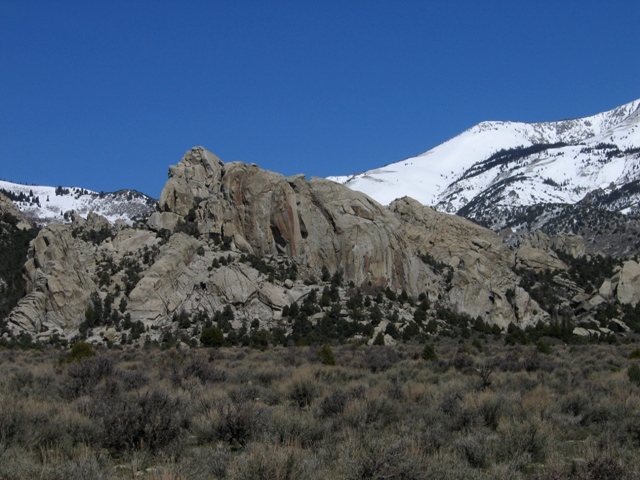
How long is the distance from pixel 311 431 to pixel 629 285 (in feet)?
288

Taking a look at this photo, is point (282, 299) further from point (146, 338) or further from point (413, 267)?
point (413, 267)

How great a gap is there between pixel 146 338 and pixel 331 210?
32.6 metres

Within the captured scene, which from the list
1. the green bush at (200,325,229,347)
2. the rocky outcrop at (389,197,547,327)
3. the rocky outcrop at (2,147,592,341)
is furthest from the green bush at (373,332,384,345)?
the rocky outcrop at (389,197,547,327)

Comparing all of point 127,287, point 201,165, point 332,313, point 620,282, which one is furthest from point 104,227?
point 620,282

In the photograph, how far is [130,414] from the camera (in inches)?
414

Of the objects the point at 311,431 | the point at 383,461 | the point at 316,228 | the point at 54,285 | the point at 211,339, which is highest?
the point at 316,228

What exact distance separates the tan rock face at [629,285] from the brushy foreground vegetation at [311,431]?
7587cm

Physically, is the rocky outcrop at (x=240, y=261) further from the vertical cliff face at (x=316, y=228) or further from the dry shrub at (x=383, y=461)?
the dry shrub at (x=383, y=461)

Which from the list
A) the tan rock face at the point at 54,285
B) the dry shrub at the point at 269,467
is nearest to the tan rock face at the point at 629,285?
the tan rock face at the point at 54,285

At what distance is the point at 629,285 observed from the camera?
87.4 m

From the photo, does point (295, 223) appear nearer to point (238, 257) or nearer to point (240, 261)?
point (238, 257)

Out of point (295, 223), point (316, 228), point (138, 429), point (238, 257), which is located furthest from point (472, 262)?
point (138, 429)

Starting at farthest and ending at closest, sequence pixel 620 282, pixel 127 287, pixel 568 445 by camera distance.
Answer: pixel 620 282
pixel 127 287
pixel 568 445

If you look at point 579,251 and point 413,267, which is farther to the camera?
point 579,251
